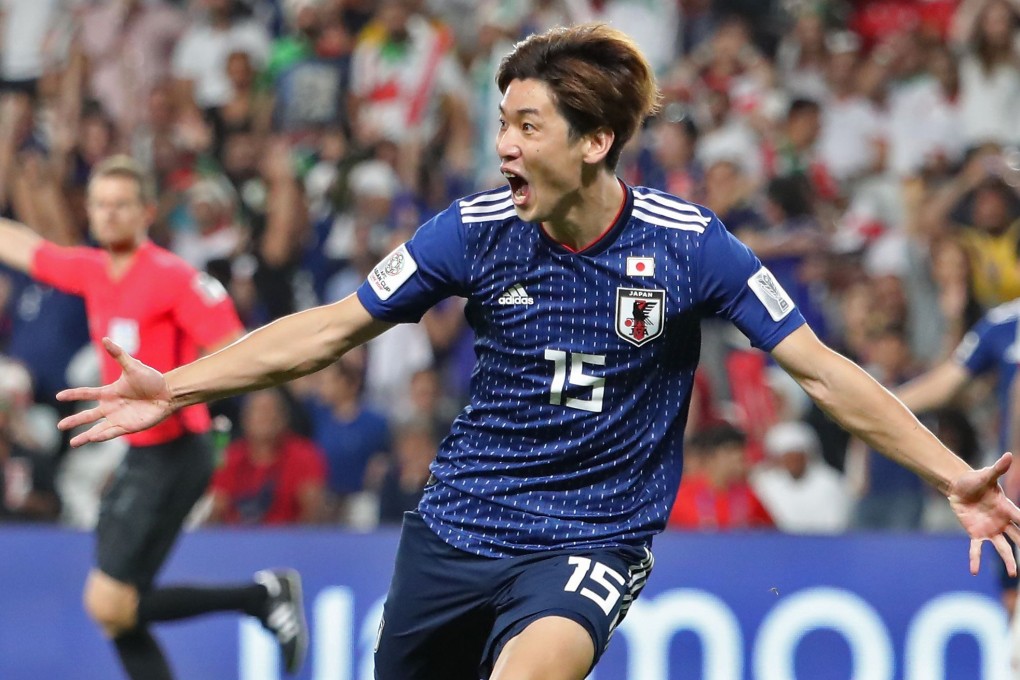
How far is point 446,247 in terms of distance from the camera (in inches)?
161

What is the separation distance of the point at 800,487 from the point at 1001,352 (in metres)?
1.85

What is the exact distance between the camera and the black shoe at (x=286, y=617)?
688cm

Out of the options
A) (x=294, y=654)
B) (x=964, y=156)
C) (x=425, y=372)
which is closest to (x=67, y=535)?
(x=294, y=654)

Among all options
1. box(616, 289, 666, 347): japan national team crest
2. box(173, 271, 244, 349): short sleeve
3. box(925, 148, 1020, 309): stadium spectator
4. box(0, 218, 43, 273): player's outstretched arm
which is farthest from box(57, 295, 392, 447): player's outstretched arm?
box(925, 148, 1020, 309): stadium spectator

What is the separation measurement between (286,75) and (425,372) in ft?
10.3

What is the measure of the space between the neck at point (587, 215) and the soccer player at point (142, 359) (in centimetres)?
264

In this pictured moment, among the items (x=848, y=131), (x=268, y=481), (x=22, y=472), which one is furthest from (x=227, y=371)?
(x=848, y=131)

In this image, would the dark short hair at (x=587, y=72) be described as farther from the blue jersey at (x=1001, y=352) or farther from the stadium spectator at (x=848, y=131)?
the stadium spectator at (x=848, y=131)

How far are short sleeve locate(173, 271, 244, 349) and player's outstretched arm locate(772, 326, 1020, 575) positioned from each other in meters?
3.01

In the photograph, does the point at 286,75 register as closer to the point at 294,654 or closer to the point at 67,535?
the point at 67,535

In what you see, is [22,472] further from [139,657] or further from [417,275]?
[417,275]

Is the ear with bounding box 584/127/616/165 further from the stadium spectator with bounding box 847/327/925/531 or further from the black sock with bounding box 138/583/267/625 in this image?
the stadium spectator with bounding box 847/327/925/531

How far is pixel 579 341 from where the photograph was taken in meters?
4.04

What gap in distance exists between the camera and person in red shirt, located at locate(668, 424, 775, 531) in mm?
7977
